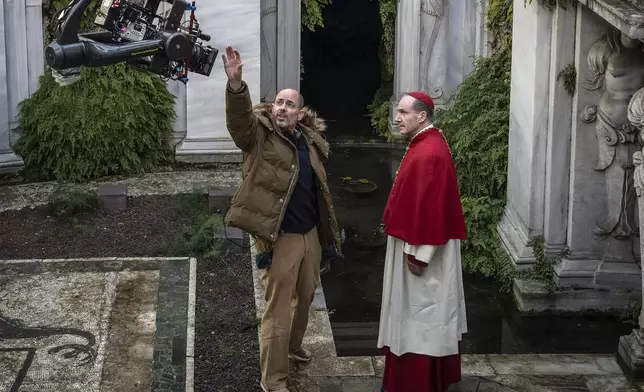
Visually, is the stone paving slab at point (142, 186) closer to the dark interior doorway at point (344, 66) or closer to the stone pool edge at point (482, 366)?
the dark interior doorway at point (344, 66)

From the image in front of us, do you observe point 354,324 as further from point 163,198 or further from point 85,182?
point 85,182

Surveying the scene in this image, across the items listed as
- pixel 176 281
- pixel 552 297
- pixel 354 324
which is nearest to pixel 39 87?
pixel 176 281

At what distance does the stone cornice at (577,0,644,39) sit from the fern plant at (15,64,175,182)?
6015mm

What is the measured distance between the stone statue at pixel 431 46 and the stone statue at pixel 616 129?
5378mm

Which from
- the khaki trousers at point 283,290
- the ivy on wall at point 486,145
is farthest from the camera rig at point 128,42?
the ivy on wall at point 486,145

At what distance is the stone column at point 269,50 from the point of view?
551 inches

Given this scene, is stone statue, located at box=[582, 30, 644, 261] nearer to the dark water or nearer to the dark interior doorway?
the dark water

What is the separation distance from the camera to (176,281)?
30.2 ft

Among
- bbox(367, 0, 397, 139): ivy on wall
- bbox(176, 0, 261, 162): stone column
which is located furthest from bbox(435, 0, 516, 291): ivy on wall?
bbox(367, 0, 397, 139): ivy on wall

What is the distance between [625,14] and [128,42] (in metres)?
3.02

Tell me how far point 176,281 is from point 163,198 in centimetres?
244

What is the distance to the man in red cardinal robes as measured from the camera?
6.48 metres

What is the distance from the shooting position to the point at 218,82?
41.8 ft

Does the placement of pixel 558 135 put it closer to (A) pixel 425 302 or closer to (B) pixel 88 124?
(A) pixel 425 302
